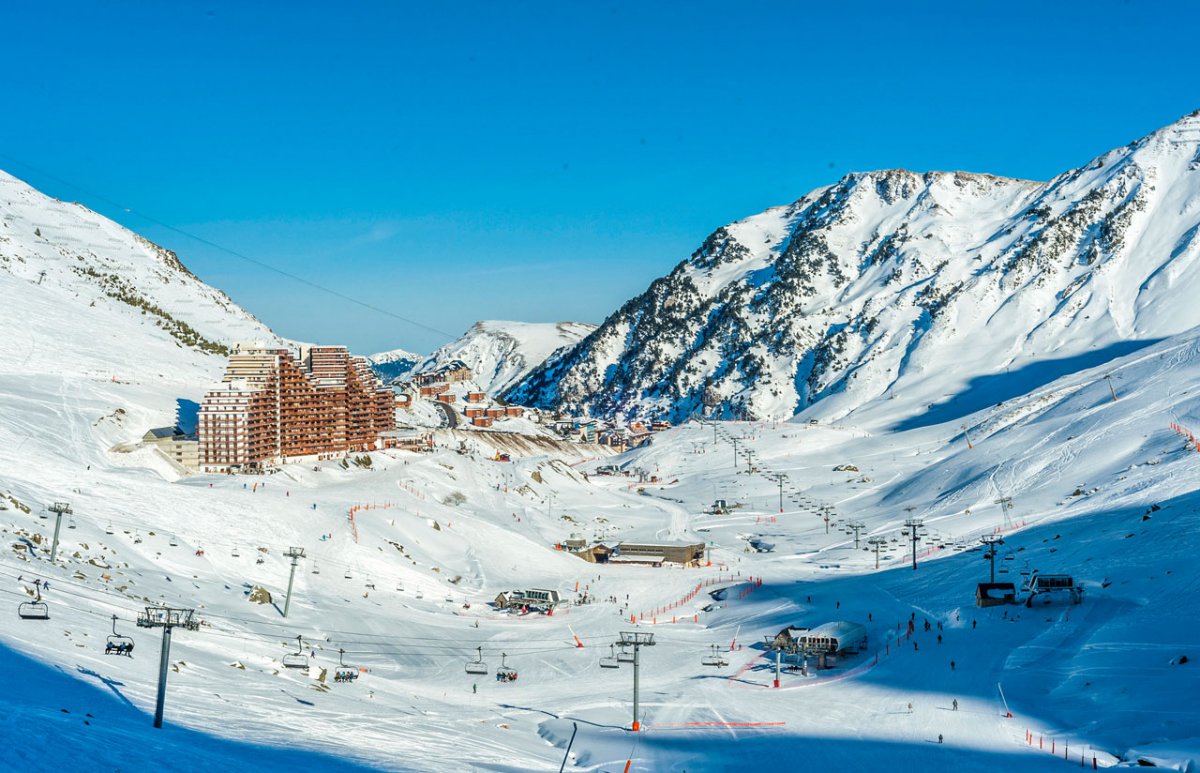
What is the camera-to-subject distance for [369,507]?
3113 inches

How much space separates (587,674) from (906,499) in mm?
64915

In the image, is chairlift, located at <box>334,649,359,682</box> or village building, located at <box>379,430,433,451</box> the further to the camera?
village building, located at <box>379,430,433,451</box>

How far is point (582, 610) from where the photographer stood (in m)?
67.3

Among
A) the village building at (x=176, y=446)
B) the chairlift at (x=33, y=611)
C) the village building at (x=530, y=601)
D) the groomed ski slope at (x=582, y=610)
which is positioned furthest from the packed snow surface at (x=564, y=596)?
the village building at (x=176, y=446)

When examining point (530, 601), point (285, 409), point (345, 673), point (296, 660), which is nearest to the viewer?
point (345, 673)

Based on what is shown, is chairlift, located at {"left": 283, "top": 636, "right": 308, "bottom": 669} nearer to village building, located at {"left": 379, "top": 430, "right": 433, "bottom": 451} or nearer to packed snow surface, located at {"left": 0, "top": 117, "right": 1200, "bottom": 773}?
packed snow surface, located at {"left": 0, "top": 117, "right": 1200, "bottom": 773}

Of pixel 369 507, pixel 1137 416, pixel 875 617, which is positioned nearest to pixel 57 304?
pixel 369 507

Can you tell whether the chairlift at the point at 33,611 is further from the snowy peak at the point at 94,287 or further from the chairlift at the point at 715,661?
the snowy peak at the point at 94,287

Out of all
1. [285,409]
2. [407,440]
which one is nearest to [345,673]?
[285,409]

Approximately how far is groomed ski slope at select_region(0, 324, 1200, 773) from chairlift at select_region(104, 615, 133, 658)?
1.68 feet

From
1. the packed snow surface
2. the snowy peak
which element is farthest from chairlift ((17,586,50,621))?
the snowy peak

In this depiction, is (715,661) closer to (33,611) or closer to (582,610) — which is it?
(582,610)

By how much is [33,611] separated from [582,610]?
36642 millimetres

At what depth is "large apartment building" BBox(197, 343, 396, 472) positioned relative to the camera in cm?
9000
